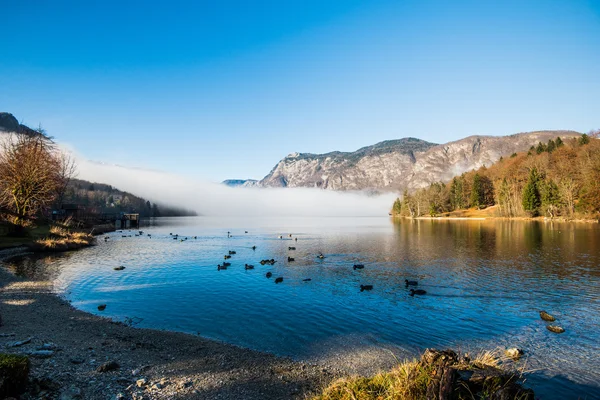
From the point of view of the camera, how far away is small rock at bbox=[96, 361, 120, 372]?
511 inches

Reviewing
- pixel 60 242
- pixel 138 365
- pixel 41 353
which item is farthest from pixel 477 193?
pixel 41 353

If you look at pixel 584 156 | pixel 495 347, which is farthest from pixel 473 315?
pixel 584 156

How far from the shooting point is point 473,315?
74.8 feet

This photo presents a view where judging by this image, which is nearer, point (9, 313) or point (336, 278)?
point (9, 313)

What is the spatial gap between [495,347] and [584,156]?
125m

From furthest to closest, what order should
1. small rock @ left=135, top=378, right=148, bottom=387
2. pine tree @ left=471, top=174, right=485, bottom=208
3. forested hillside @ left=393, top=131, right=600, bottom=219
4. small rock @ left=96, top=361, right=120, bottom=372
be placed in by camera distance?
1. pine tree @ left=471, top=174, right=485, bottom=208
2. forested hillside @ left=393, top=131, right=600, bottom=219
3. small rock @ left=96, top=361, right=120, bottom=372
4. small rock @ left=135, top=378, right=148, bottom=387

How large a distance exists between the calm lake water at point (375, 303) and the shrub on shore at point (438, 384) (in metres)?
5.92

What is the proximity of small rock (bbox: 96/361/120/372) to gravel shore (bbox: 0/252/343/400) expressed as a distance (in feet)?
0.13

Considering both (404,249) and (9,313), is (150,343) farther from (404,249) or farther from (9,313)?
(404,249)

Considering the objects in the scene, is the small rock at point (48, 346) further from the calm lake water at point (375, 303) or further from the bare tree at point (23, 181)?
the bare tree at point (23, 181)

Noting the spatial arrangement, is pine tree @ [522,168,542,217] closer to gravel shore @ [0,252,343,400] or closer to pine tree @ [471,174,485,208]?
pine tree @ [471,174,485,208]

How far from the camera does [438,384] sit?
28.3 feet

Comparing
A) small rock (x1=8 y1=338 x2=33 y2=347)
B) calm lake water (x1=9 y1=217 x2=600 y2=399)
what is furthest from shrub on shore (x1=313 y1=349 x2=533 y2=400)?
small rock (x1=8 y1=338 x2=33 y2=347)

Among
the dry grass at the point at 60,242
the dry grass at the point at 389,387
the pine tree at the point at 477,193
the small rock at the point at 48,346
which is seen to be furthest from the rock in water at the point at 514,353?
the pine tree at the point at 477,193
